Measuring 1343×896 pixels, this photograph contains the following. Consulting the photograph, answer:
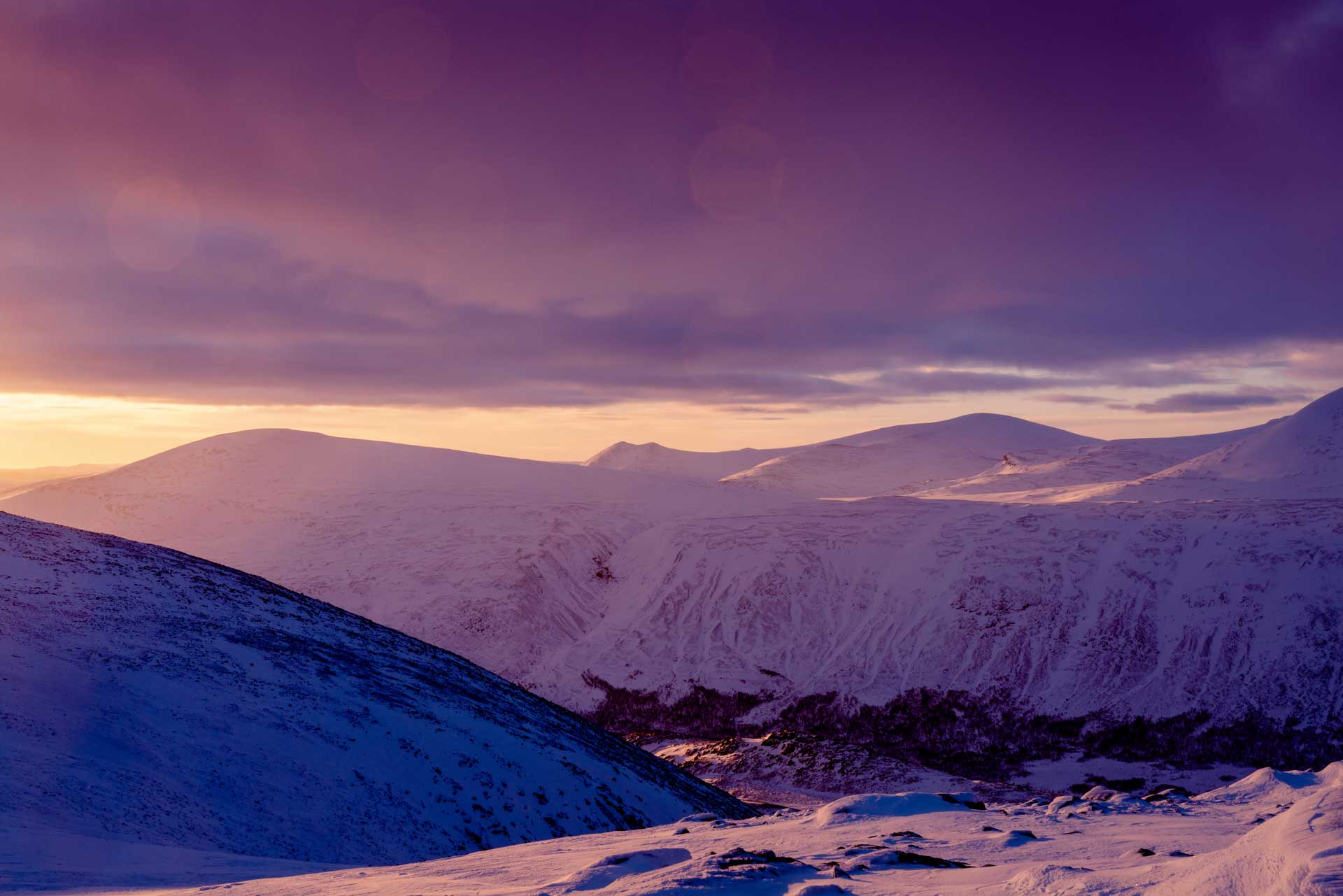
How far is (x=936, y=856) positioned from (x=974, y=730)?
43.7 meters

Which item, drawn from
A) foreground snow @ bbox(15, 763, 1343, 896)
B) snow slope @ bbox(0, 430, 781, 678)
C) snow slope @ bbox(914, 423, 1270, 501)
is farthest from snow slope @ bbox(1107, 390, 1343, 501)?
foreground snow @ bbox(15, 763, 1343, 896)

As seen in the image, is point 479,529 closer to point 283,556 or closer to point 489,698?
point 283,556

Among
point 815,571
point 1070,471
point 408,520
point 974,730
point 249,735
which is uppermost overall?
point 1070,471

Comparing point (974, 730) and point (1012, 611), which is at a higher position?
point (1012, 611)

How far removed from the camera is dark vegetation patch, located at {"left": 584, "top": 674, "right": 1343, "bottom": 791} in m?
46.2

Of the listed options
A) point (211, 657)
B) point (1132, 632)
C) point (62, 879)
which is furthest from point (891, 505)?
point (62, 879)

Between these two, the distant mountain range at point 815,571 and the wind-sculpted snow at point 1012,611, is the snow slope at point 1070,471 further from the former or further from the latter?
the wind-sculpted snow at point 1012,611

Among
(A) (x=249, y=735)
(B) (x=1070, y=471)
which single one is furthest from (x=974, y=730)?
(B) (x=1070, y=471)

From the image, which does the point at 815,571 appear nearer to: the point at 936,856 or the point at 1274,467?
the point at 936,856

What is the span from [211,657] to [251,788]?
270 inches

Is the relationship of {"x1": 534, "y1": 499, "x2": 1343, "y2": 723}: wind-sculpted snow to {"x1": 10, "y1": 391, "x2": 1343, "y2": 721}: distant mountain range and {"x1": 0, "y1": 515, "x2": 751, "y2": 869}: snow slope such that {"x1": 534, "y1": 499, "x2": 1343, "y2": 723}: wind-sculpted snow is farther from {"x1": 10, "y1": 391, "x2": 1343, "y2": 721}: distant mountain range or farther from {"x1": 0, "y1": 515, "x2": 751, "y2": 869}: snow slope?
{"x1": 0, "y1": 515, "x2": 751, "y2": 869}: snow slope

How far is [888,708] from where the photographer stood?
55562mm

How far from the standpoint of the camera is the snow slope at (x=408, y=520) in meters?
72.7

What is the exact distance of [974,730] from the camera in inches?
2064
